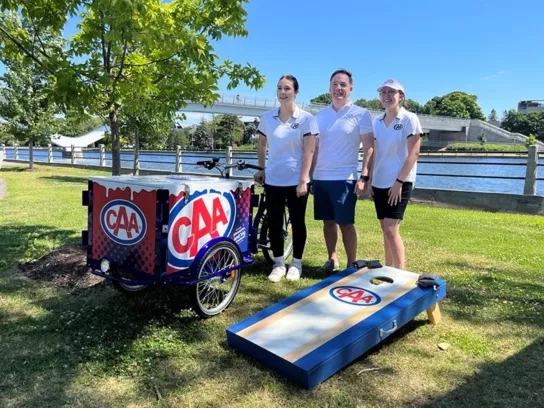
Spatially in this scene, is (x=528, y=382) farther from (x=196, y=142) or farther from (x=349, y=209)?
(x=196, y=142)

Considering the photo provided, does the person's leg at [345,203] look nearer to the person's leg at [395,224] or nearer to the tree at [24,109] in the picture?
the person's leg at [395,224]

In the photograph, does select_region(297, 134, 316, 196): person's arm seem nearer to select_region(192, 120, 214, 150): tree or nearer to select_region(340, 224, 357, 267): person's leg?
select_region(340, 224, 357, 267): person's leg

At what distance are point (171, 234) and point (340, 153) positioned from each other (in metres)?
2.00

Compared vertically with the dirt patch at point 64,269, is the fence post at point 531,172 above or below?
above

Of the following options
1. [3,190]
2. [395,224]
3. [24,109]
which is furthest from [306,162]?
[24,109]

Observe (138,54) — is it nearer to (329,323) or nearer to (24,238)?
(24,238)

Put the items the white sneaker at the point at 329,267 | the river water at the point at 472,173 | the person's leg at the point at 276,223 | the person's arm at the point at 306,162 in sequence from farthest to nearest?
the river water at the point at 472,173 → the white sneaker at the point at 329,267 → the person's leg at the point at 276,223 → the person's arm at the point at 306,162

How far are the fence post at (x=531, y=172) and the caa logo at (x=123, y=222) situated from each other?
10.4m

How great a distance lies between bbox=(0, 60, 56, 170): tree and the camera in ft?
70.6

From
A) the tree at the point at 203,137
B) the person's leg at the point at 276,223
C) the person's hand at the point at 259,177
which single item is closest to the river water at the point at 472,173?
the person's hand at the point at 259,177

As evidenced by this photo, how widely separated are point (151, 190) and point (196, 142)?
9051 centimetres

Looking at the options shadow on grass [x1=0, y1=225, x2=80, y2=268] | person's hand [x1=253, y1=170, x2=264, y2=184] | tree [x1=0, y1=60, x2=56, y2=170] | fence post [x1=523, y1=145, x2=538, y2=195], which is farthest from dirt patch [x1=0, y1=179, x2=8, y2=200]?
fence post [x1=523, y1=145, x2=538, y2=195]

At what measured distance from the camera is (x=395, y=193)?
4.09 meters

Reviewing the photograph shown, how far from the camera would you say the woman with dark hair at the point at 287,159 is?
4.39m
